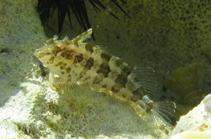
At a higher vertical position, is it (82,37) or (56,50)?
(82,37)

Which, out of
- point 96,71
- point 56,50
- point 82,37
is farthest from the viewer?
point 96,71

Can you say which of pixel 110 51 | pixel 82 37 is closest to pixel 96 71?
pixel 110 51

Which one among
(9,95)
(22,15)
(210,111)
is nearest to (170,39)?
(210,111)

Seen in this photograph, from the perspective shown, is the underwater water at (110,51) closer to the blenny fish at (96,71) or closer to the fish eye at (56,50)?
the blenny fish at (96,71)

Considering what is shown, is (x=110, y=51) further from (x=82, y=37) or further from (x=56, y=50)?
(x=56, y=50)

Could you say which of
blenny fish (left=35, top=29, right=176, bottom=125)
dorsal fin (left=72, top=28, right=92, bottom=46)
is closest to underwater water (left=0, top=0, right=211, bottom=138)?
blenny fish (left=35, top=29, right=176, bottom=125)

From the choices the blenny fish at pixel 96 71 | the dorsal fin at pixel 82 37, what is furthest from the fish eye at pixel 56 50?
the dorsal fin at pixel 82 37

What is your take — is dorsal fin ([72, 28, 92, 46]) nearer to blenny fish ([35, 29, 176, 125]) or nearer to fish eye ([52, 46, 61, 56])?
blenny fish ([35, 29, 176, 125])
